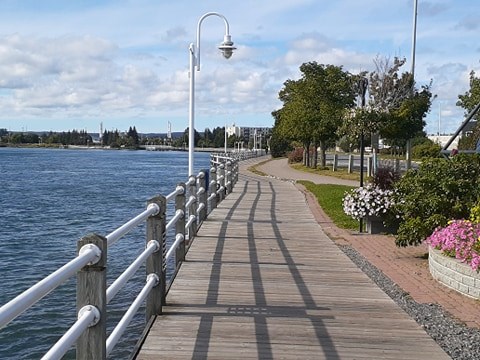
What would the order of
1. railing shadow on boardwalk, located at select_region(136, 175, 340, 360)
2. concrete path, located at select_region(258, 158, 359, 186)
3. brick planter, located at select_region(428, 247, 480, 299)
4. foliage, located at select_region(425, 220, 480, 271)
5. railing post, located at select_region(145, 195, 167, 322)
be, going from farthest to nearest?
concrete path, located at select_region(258, 158, 359, 186) < foliage, located at select_region(425, 220, 480, 271) < brick planter, located at select_region(428, 247, 480, 299) < railing post, located at select_region(145, 195, 167, 322) < railing shadow on boardwalk, located at select_region(136, 175, 340, 360)

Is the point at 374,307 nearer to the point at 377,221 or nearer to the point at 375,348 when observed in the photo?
the point at 375,348

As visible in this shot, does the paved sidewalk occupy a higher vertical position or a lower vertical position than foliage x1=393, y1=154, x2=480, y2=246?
lower

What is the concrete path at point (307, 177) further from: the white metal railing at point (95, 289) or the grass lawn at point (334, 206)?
the white metal railing at point (95, 289)

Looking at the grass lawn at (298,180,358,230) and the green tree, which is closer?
the grass lawn at (298,180,358,230)

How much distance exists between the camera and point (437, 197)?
397 inches

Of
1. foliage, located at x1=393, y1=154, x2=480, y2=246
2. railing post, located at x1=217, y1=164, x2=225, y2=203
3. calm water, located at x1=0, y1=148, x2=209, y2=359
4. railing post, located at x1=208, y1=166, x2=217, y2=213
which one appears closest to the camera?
calm water, located at x1=0, y1=148, x2=209, y2=359

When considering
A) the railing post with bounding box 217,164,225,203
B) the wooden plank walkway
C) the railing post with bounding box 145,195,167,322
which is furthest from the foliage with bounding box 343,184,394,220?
the railing post with bounding box 217,164,225,203

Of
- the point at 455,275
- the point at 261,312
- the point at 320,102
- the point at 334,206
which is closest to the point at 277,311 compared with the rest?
the point at 261,312

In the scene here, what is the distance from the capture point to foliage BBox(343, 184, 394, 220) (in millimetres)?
12344

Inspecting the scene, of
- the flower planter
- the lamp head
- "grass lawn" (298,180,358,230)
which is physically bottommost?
"grass lawn" (298,180,358,230)

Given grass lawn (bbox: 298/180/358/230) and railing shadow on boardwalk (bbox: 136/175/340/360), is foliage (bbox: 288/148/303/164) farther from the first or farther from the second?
railing shadow on boardwalk (bbox: 136/175/340/360)

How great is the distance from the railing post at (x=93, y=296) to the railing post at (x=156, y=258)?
224 cm

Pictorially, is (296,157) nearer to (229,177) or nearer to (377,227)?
(229,177)

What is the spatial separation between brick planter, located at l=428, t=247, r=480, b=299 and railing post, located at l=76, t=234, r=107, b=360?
16.7 ft
